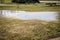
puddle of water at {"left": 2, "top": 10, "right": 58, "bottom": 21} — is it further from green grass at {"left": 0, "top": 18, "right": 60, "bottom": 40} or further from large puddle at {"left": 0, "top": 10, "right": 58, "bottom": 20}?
green grass at {"left": 0, "top": 18, "right": 60, "bottom": 40}

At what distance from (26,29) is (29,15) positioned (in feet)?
2.40

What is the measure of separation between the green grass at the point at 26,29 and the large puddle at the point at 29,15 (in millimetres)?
217

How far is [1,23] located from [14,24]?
0.26m

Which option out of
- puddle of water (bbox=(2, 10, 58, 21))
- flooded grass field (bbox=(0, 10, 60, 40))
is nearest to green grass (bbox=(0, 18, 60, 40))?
flooded grass field (bbox=(0, 10, 60, 40))

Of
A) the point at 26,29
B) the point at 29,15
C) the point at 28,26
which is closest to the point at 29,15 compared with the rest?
the point at 29,15

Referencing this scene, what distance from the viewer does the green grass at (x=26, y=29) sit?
2400 millimetres

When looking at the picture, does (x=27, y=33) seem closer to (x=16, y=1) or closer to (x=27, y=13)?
(x=27, y=13)

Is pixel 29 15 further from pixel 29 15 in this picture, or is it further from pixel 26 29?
pixel 26 29

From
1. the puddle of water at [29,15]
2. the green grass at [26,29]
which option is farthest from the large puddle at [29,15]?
the green grass at [26,29]

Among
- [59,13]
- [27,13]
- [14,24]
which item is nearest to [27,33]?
[14,24]

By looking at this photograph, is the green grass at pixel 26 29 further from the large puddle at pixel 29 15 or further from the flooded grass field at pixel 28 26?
the large puddle at pixel 29 15

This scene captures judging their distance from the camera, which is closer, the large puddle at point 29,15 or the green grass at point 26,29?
the green grass at point 26,29

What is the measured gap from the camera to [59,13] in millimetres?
3389

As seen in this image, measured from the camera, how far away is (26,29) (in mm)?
2623
